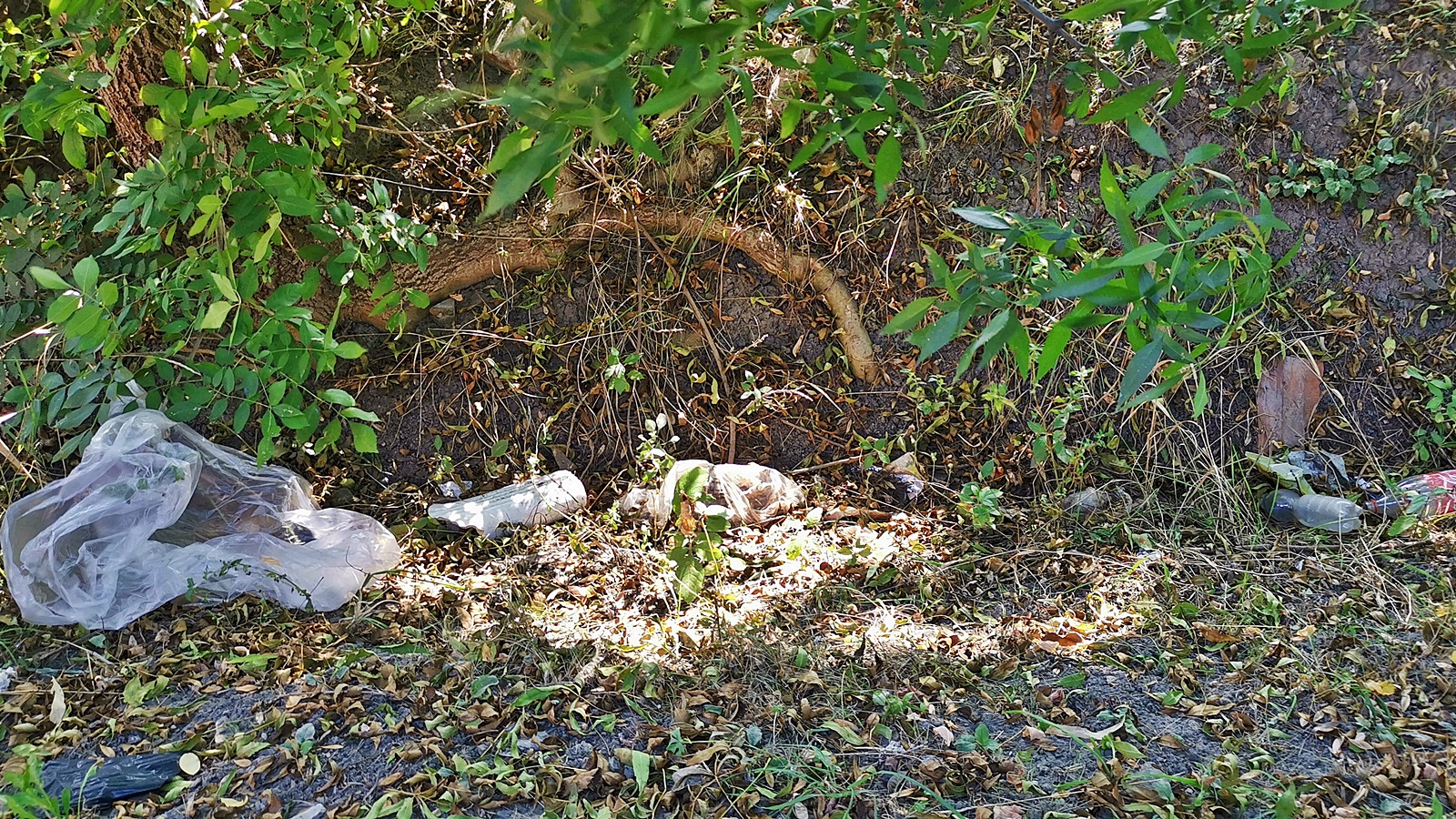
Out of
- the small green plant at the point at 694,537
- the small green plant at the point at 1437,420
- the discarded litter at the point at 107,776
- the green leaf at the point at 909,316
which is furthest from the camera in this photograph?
the small green plant at the point at 1437,420

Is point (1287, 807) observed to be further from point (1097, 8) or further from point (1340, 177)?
point (1340, 177)

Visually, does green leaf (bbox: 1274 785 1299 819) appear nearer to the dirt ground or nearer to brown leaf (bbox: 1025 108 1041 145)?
the dirt ground

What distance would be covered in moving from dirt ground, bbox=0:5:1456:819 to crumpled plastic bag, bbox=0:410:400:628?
0.27ft

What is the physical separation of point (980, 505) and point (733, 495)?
0.73 metres

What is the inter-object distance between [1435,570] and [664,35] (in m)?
2.60

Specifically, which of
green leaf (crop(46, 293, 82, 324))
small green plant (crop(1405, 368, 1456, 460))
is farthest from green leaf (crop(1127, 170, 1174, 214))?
small green plant (crop(1405, 368, 1456, 460))

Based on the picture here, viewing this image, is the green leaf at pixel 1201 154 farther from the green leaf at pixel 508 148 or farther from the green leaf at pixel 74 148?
the green leaf at pixel 74 148

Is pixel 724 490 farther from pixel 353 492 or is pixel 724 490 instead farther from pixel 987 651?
pixel 353 492

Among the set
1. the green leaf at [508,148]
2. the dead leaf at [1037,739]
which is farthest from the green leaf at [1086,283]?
the dead leaf at [1037,739]

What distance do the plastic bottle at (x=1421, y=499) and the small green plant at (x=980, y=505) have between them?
3.61 ft

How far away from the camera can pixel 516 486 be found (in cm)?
270

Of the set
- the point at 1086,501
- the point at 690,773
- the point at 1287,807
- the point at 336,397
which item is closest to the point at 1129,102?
the point at 1287,807

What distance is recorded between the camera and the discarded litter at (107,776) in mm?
1524

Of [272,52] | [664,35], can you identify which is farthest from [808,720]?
[272,52]
